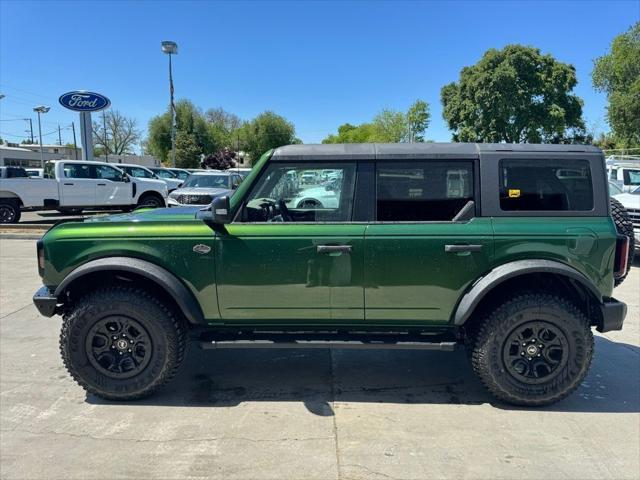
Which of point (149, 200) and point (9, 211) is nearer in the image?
point (9, 211)

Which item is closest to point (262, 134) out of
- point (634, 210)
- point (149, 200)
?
point (149, 200)

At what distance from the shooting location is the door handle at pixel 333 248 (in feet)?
10.8

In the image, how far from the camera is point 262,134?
61438 mm

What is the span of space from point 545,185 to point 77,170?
14.1 m

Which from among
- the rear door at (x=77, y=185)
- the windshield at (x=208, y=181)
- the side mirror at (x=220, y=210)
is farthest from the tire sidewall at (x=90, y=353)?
the rear door at (x=77, y=185)

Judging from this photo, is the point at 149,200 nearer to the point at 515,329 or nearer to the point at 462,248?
the point at 462,248

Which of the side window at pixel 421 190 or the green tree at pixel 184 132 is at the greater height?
the green tree at pixel 184 132

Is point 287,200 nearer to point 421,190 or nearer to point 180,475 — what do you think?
point 421,190

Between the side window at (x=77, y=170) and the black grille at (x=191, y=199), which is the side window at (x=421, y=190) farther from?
the side window at (x=77, y=170)

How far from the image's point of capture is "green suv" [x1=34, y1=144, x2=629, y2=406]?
3.30 meters

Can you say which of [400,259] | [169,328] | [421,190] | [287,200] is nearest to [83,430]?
[169,328]

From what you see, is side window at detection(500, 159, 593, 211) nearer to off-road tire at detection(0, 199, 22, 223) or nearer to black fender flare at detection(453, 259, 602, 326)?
black fender flare at detection(453, 259, 602, 326)

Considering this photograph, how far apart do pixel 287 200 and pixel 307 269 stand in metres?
0.69

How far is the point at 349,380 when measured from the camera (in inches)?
154
